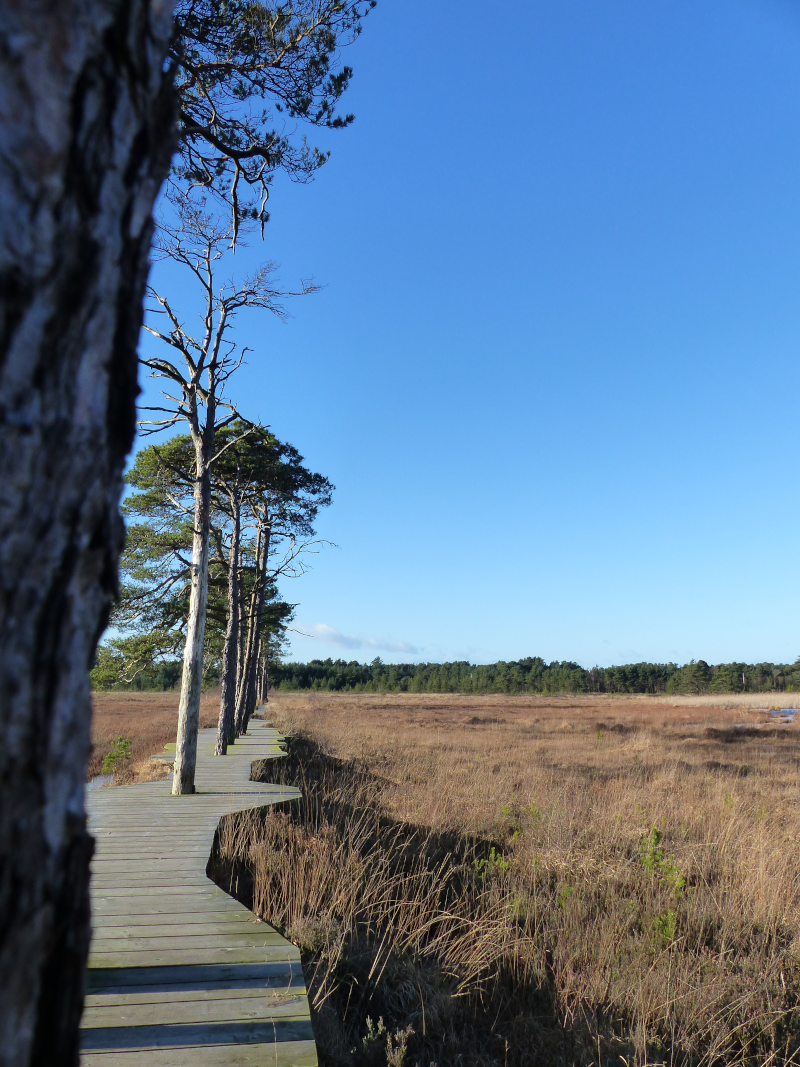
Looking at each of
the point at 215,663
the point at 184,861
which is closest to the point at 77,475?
the point at 184,861

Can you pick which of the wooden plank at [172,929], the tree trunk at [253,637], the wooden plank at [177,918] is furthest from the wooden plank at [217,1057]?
the tree trunk at [253,637]

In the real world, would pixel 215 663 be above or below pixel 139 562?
below

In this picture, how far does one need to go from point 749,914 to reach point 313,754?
947 cm

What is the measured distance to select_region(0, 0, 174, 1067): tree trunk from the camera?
0.74 m

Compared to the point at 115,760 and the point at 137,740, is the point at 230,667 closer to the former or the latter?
the point at 115,760

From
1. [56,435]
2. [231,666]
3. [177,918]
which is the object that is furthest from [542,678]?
[56,435]

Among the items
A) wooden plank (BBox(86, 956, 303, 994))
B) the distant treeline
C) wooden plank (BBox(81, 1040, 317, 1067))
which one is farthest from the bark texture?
the distant treeline

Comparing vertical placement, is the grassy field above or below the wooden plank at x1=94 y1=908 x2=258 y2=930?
below

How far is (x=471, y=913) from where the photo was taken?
5566 mm

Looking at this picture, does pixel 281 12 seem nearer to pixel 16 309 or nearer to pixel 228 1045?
pixel 16 309

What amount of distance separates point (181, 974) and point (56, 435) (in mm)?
3391

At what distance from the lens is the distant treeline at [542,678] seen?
84.6 meters

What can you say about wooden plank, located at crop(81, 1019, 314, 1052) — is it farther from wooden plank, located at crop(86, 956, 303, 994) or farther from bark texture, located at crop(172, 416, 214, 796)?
bark texture, located at crop(172, 416, 214, 796)

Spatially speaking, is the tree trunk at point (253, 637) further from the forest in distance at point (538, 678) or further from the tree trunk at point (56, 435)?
the forest in distance at point (538, 678)
